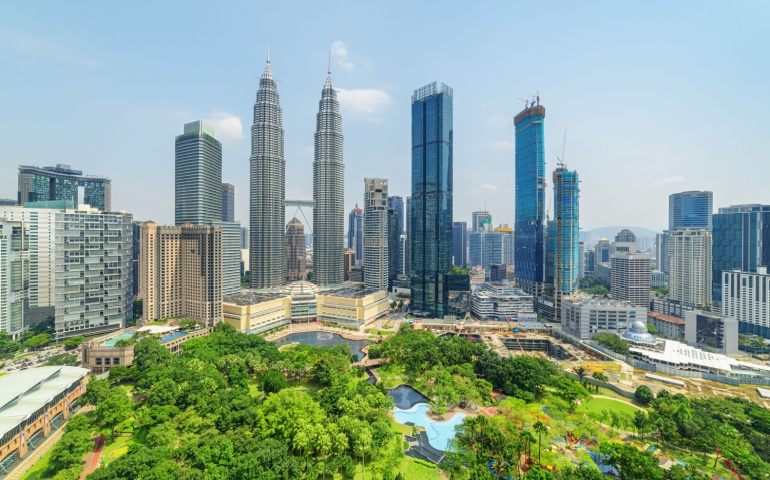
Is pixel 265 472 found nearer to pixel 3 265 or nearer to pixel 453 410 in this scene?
pixel 453 410

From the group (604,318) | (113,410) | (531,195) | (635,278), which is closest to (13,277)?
(113,410)

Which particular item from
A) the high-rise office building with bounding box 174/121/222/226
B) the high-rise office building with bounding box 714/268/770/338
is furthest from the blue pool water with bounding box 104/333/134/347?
the high-rise office building with bounding box 714/268/770/338

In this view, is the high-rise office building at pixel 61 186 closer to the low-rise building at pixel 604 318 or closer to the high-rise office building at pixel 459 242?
the low-rise building at pixel 604 318

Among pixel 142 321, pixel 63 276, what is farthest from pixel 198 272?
pixel 63 276

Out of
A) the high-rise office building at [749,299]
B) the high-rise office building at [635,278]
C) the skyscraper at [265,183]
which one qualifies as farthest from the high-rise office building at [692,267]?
the skyscraper at [265,183]

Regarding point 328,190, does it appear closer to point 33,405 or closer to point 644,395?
point 33,405

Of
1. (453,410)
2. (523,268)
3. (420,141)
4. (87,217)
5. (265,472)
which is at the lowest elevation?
(453,410)
